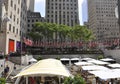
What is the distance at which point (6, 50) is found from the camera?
5075cm

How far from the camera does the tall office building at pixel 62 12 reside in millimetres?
145500

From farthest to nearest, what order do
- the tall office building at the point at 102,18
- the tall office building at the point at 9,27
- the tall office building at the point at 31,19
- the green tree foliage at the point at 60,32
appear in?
the tall office building at the point at 102,18 → the tall office building at the point at 31,19 → the green tree foliage at the point at 60,32 → the tall office building at the point at 9,27

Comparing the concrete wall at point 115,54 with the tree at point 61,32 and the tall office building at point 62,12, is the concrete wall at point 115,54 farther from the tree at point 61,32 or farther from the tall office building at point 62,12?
the tall office building at point 62,12

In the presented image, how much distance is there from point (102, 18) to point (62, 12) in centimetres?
4243

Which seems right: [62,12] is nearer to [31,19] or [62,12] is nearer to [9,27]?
[31,19]

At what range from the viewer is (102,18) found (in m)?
174

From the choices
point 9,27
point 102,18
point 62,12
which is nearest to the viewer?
point 9,27

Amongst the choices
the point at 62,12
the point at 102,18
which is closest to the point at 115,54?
the point at 62,12

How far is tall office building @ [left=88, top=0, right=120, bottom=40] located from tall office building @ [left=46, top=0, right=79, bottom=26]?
31950 mm

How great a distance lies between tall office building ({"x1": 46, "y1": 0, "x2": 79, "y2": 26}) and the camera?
146m

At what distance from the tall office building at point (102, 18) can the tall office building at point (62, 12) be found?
31950mm

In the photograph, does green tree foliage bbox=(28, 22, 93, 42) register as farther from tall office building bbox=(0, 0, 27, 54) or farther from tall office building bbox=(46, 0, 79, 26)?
tall office building bbox=(46, 0, 79, 26)

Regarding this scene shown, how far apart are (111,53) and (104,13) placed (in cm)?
13090

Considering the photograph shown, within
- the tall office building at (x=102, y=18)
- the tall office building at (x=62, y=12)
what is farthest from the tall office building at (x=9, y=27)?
the tall office building at (x=102, y=18)
